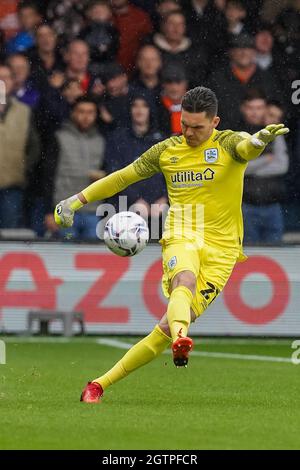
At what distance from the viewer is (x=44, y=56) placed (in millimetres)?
14969

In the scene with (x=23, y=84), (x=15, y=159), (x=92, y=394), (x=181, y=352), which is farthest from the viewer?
(x=23, y=84)

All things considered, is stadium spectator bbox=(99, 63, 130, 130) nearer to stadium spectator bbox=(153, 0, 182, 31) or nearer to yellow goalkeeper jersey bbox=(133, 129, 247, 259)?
stadium spectator bbox=(153, 0, 182, 31)

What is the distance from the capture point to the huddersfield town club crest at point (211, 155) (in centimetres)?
847

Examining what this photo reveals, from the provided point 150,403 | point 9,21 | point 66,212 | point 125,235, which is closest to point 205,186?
point 125,235

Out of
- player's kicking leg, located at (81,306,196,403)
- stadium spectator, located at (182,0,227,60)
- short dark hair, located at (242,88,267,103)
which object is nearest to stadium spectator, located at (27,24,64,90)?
stadium spectator, located at (182,0,227,60)

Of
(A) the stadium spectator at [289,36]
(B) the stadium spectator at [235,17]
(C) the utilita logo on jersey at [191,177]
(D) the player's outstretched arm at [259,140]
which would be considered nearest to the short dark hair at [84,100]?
(B) the stadium spectator at [235,17]

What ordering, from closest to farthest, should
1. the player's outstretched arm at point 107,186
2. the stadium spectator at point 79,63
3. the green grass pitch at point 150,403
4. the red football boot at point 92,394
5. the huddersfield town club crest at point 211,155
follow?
the green grass pitch at point 150,403, the red football boot at point 92,394, the huddersfield town club crest at point 211,155, the player's outstretched arm at point 107,186, the stadium spectator at point 79,63

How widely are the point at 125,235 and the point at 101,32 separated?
7233mm

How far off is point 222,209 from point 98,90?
6405 mm

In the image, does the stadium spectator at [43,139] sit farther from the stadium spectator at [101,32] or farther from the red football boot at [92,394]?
the red football boot at [92,394]

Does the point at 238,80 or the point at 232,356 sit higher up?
the point at 238,80

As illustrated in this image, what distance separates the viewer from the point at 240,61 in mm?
14750

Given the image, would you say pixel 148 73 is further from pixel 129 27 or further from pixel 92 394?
pixel 92 394

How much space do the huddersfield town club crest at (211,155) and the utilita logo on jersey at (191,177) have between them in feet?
0.21
